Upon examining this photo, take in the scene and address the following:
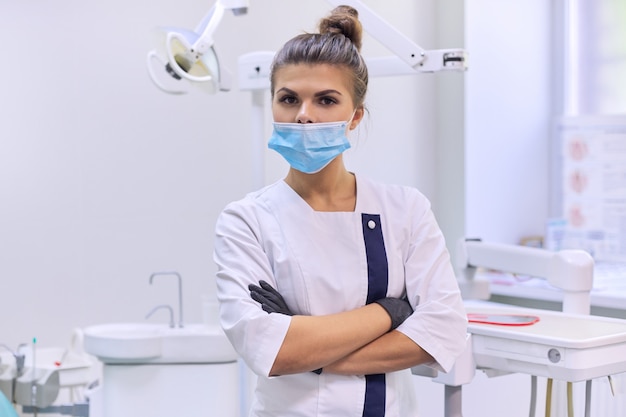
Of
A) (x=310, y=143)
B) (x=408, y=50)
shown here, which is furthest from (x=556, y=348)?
(x=408, y=50)

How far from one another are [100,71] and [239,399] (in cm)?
119

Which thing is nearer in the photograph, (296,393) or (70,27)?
(296,393)

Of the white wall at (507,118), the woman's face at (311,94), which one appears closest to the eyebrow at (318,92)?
the woman's face at (311,94)

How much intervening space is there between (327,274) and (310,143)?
208 mm

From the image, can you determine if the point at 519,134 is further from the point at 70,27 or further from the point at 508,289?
the point at 70,27

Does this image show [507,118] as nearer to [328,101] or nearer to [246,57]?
[246,57]

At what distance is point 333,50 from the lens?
141 cm

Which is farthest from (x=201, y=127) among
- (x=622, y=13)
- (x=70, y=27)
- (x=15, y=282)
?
(x=622, y=13)

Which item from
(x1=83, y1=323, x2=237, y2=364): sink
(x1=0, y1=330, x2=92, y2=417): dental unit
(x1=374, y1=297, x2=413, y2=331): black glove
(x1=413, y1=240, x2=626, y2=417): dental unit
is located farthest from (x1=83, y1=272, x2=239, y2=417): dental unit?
(x1=374, y1=297, x2=413, y2=331): black glove

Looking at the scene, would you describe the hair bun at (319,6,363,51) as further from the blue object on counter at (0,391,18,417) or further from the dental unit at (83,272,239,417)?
the blue object on counter at (0,391,18,417)

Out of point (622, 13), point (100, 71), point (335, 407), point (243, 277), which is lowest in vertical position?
point (335, 407)

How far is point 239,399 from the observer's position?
2311 millimetres

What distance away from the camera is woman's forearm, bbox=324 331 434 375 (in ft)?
4.37

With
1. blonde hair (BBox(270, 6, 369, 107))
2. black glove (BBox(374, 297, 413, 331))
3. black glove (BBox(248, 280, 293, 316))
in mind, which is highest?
blonde hair (BBox(270, 6, 369, 107))
